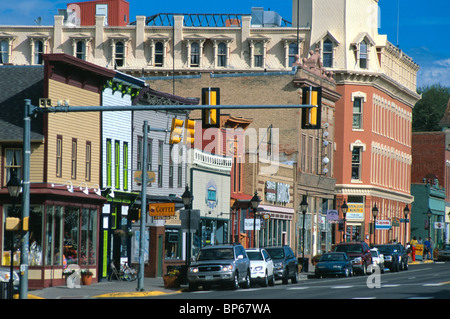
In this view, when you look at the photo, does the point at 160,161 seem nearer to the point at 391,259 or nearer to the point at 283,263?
the point at 283,263

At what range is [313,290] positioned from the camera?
39906 millimetres

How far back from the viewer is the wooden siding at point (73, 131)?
42.8m

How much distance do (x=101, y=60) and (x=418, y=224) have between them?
3972 centimetres

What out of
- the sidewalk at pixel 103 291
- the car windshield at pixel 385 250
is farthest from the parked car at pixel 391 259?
the sidewalk at pixel 103 291

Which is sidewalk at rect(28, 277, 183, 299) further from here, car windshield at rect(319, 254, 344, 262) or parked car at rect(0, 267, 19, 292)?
car windshield at rect(319, 254, 344, 262)

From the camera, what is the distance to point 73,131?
147 ft

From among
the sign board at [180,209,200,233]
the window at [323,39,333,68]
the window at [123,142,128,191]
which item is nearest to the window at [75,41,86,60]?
the window at [323,39,333,68]

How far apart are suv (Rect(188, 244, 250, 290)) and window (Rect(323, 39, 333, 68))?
52178 millimetres

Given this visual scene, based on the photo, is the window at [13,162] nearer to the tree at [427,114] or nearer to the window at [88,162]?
the window at [88,162]

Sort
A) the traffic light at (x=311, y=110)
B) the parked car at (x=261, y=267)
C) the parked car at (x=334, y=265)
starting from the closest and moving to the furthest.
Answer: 1. the traffic light at (x=311, y=110)
2. the parked car at (x=261, y=267)
3. the parked car at (x=334, y=265)

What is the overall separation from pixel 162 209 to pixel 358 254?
57.7 feet

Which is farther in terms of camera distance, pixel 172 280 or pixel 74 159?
pixel 74 159

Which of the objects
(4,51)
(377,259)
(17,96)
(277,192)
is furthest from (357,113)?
(17,96)

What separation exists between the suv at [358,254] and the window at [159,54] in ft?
127
